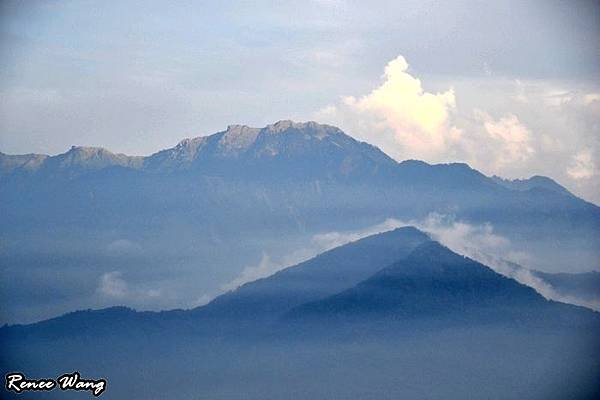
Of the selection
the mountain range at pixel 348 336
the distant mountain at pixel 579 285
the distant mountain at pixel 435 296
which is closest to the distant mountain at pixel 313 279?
the mountain range at pixel 348 336

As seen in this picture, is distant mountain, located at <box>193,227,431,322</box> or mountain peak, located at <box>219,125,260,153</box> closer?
distant mountain, located at <box>193,227,431,322</box>

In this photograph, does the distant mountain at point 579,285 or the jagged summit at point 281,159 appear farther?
the jagged summit at point 281,159

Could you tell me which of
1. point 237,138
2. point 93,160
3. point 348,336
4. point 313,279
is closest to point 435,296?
point 348,336

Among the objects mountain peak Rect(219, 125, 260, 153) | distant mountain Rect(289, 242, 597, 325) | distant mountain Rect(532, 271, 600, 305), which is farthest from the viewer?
mountain peak Rect(219, 125, 260, 153)

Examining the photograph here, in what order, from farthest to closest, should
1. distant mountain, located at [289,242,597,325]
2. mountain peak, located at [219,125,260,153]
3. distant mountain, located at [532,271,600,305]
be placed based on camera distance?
mountain peak, located at [219,125,260,153], distant mountain, located at [289,242,597,325], distant mountain, located at [532,271,600,305]

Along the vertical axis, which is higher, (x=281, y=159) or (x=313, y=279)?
(x=281, y=159)

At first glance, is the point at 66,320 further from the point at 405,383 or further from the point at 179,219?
Result: the point at 405,383

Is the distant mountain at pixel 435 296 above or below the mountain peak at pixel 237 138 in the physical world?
below

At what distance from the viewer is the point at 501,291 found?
6825 centimetres

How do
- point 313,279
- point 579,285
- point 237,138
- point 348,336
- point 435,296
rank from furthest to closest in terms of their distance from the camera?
point 237,138, point 435,296, point 313,279, point 348,336, point 579,285

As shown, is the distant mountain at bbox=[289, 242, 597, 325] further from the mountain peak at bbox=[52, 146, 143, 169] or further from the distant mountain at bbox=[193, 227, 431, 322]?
the mountain peak at bbox=[52, 146, 143, 169]

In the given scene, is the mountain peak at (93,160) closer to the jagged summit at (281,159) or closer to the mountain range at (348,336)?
the jagged summit at (281,159)

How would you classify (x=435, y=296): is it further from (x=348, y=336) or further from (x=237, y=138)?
(x=237, y=138)

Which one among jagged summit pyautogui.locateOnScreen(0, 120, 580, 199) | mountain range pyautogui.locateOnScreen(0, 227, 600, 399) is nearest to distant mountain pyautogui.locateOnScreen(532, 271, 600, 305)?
mountain range pyautogui.locateOnScreen(0, 227, 600, 399)
